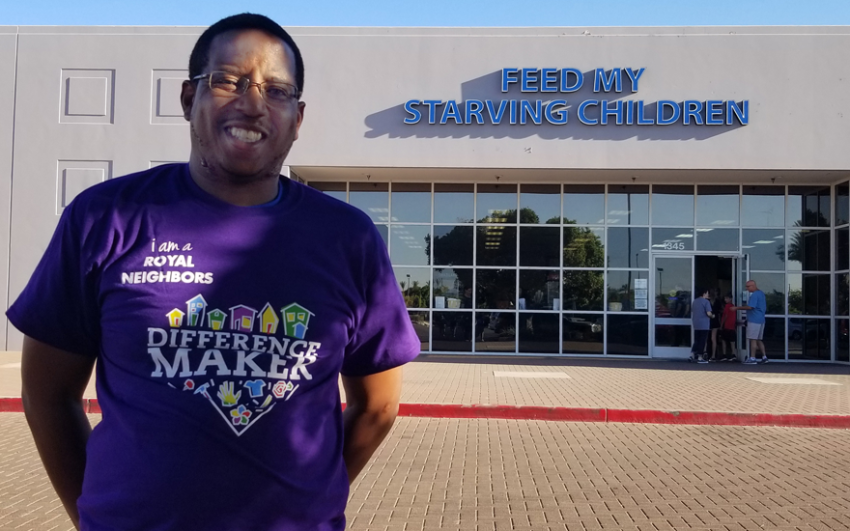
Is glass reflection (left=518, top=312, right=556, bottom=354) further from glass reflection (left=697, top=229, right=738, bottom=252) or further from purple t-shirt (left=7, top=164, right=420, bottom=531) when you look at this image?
purple t-shirt (left=7, top=164, right=420, bottom=531)

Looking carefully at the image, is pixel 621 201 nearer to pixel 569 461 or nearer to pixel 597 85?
pixel 597 85

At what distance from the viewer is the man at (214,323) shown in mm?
1670

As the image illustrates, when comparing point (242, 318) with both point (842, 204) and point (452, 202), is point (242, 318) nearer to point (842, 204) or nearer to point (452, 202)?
point (452, 202)

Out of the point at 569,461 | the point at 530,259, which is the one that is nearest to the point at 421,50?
the point at 530,259

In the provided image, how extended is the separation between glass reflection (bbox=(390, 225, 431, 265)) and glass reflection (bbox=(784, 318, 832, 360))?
27.8ft

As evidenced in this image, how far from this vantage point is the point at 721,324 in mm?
18656

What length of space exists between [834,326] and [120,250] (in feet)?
66.1

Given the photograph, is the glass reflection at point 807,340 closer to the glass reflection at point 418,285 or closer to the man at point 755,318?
the man at point 755,318

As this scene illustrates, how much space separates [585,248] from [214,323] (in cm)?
1831

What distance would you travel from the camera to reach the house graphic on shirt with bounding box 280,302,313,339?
1.75 metres

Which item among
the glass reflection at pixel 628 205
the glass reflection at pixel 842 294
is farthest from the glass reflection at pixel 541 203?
the glass reflection at pixel 842 294

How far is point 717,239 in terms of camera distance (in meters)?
19.2

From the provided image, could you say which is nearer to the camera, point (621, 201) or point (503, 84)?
point (503, 84)

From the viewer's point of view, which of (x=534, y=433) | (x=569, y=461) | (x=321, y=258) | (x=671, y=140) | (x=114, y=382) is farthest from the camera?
(x=671, y=140)
